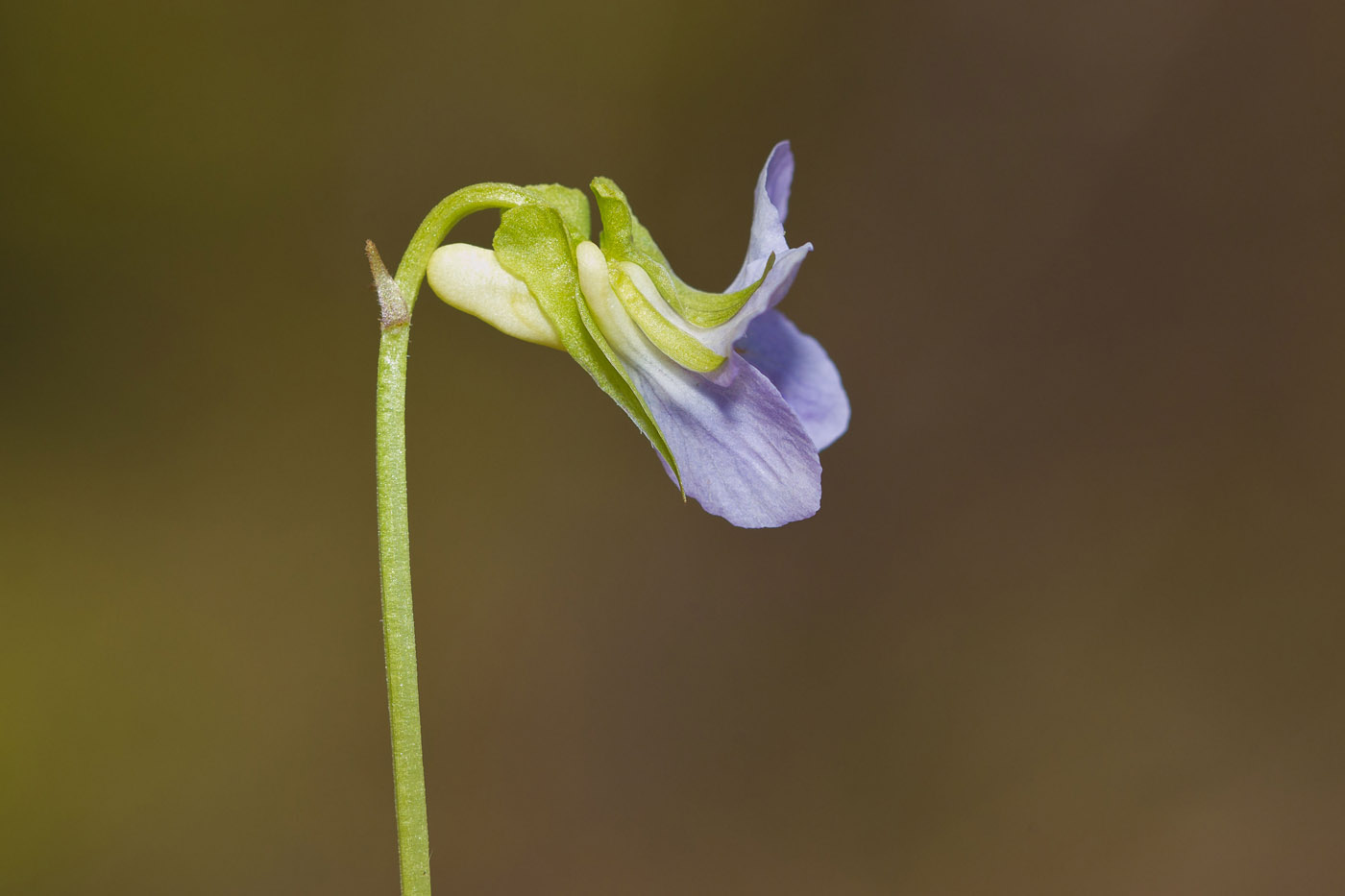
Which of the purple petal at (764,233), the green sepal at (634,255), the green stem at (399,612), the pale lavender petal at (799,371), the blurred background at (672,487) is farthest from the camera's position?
the blurred background at (672,487)

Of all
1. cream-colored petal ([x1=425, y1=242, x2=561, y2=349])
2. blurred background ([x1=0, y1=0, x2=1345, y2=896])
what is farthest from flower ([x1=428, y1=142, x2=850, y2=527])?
blurred background ([x1=0, y1=0, x2=1345, y2=896])

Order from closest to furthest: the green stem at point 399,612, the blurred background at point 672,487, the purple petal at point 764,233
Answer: the green stem at point 399,612 < the purple petal at point 764,233 < the blurred background at point 672,487

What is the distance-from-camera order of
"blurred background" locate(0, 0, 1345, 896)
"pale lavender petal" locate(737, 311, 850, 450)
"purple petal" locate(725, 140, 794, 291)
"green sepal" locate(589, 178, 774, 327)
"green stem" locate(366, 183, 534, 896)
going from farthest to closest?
"blurred background" locate(0, 0, 1345, 896) → "pale lavender petal" locate(737, 311, 850, 450) → "green sepal" locate(589, 178, 774, 327) → "purple petal" locate(725, 140, 794, 291) → "green stem" locate(366, 183, 534, 896)

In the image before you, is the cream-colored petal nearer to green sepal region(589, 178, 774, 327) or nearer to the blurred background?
green sepal region(589, 178, 774, 327)

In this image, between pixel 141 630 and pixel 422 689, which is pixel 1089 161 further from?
pixel 141 630

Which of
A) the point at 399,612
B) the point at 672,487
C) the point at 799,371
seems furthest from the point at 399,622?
the point at 672,487

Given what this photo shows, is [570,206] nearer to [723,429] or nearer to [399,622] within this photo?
[723,429]

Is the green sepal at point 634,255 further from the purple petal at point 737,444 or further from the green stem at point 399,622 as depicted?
the green stem at point 399,622

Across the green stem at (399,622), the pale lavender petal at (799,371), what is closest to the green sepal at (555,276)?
the green stem at (399,622)
